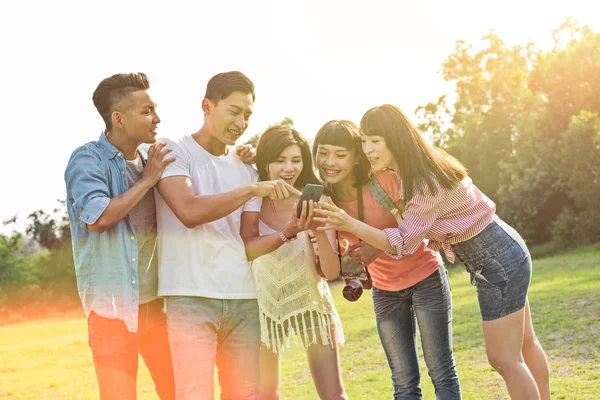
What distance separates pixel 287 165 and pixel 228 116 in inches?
21.4

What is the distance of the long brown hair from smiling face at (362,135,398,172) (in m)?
0.02

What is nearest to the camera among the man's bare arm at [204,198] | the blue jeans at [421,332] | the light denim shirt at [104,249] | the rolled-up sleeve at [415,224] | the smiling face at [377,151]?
the man's bare arm at [204,198]

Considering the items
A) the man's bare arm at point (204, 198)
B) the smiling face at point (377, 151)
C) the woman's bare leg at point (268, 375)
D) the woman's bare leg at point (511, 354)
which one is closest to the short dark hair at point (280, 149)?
the smiling face at point (377, 151)

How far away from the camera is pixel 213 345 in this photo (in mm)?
3775

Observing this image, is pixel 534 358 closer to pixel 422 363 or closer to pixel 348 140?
pixel 348 140

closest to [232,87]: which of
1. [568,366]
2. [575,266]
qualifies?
Result: [568,366]

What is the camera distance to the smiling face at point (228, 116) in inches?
153

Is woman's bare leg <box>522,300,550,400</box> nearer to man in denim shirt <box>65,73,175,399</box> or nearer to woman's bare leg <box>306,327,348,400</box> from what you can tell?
woman's bare leg <box>306,327,348,400</box>

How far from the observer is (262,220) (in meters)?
4.28

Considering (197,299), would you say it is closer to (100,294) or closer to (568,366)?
(100,294)

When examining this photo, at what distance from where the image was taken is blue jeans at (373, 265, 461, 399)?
4441 millimetres

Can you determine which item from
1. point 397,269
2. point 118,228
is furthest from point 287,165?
point 118,228

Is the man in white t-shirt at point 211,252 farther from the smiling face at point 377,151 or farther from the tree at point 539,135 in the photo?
the tree at point 539,135

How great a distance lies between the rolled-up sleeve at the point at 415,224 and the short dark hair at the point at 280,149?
0.64 meters
